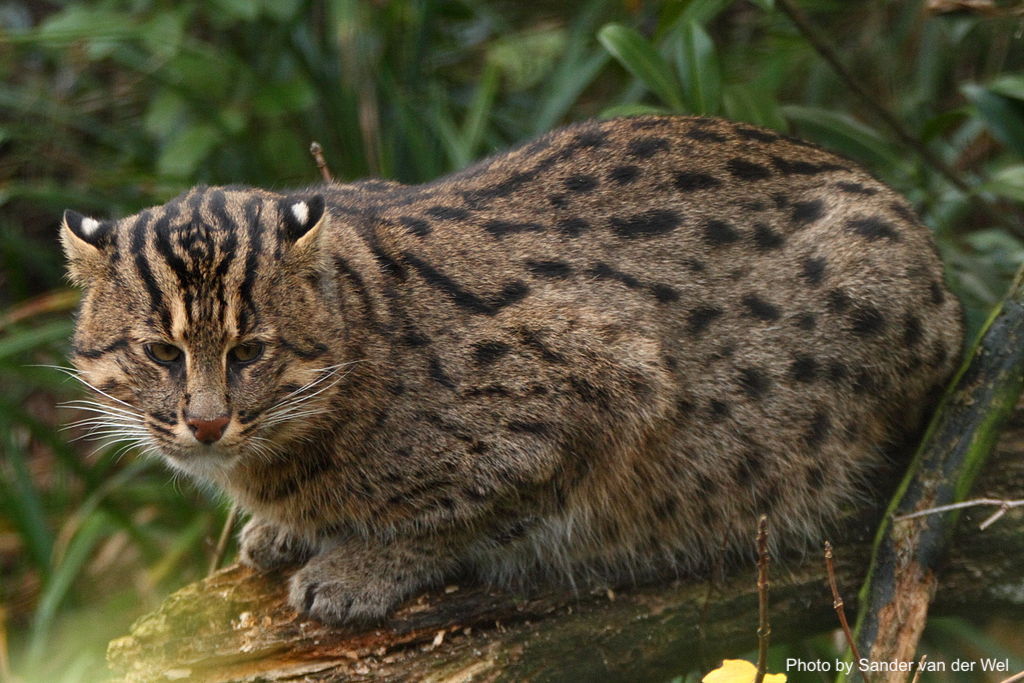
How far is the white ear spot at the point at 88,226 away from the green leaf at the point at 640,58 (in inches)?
99.4

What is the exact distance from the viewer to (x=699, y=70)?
5.32 metres

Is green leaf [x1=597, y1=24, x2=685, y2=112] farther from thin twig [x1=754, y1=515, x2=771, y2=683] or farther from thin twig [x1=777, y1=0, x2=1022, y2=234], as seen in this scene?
thin twig [x1=754, y1=515, x2=771, y2=683]

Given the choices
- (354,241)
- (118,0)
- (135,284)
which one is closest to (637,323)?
(354,241)

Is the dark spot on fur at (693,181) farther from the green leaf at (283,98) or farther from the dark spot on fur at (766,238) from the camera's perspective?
the green leaf at (283,98)

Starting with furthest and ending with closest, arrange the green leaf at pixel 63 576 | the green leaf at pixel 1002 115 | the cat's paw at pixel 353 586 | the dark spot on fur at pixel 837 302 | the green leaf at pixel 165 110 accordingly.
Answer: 1. the green leaf at pixel 165 110
2. the green leaf at pixel 63 576
3. the green leaf at pixel 1002 115
4. the dark spot on fur at pixel 837 302
5. the cat's paw at pixel 353 586

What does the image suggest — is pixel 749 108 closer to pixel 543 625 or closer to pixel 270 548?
pixel 543 625

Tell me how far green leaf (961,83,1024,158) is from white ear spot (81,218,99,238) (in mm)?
4138

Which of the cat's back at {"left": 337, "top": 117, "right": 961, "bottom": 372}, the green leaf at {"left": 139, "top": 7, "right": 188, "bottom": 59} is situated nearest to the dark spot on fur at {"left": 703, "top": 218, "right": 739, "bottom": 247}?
the cat's back at {"left": 337, "top": 117, "right": 961, "bottom": 372}

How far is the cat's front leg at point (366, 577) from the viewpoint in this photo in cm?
403

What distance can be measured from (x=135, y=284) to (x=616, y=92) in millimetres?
5215

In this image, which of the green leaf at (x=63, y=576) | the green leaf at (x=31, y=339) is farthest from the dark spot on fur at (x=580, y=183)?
the green leaf at (x=63, y=576)

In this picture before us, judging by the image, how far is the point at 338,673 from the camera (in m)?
3.84

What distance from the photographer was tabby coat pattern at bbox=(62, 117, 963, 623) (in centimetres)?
388

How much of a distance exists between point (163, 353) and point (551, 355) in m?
1.41
